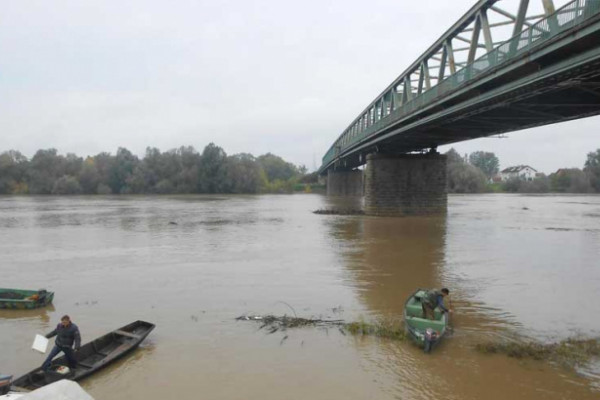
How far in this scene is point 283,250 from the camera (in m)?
24.9

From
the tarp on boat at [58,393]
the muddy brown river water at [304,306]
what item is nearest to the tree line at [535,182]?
the muddy brown river water at [304,306]

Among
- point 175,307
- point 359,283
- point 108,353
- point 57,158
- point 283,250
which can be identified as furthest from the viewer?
point 57,158

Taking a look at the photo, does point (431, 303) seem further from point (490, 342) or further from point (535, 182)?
point (535, 182)

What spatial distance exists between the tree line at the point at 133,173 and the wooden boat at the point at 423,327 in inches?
4618

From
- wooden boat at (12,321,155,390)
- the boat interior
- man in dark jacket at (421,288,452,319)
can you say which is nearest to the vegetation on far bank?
the boat interior

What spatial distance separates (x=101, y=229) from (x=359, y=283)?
1014 inches

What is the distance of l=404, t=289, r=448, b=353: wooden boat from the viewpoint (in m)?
9.89

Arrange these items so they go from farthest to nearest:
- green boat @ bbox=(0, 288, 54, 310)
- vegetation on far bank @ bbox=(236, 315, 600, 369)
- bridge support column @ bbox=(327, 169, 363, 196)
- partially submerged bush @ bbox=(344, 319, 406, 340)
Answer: bridge support column @ bbox=(327, 169, 363, 196) < green boat @ bbox=(0, 288, 54, 310) < partially submerged bush @ bbox=(344, 319, 406, 340) < vegetation on far bank @ bbox=(236, 315, 600, 369)

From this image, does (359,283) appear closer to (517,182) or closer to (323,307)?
→ (323,307)

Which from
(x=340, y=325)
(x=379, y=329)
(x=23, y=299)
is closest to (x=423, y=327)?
(x=379, y=329)

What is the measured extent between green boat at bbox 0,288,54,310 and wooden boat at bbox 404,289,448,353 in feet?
34.3

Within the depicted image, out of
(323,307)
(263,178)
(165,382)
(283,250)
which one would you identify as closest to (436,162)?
(283,250)

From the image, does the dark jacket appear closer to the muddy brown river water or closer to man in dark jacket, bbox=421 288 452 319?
the muddy brown river water

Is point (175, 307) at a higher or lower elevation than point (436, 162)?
lower
